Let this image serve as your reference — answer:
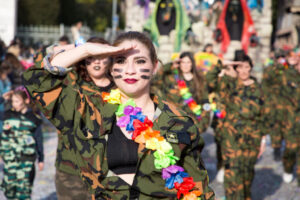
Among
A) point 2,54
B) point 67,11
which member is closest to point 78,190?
point 2,54

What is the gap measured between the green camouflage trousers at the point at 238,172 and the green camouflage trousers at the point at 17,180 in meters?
2.67

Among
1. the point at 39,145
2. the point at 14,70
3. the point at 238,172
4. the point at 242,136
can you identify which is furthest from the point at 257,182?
the point at 14,70

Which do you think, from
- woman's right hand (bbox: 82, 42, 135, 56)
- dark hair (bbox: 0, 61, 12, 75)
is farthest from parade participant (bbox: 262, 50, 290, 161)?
woman's right hand (bbox: 82, 42, 135, 56)

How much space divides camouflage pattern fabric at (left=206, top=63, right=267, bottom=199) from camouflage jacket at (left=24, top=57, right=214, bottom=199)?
125 inches

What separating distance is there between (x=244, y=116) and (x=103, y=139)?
358 centimetres

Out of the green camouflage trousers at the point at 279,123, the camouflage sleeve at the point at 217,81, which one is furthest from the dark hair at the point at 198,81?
the green camouflage trousers at the point at 279,123

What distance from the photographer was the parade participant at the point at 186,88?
6516 mm

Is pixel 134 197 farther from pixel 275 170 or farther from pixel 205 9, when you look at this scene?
pixel 205 9

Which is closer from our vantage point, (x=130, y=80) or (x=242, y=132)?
(x=130, y=80)

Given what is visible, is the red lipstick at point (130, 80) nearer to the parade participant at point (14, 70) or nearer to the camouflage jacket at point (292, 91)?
the camouflage jacket at point (292, 91)

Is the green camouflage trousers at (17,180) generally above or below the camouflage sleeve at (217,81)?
below

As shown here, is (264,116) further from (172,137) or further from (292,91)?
A: (172,137)

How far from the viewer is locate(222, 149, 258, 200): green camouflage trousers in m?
5.60

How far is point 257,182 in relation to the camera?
7.24m
